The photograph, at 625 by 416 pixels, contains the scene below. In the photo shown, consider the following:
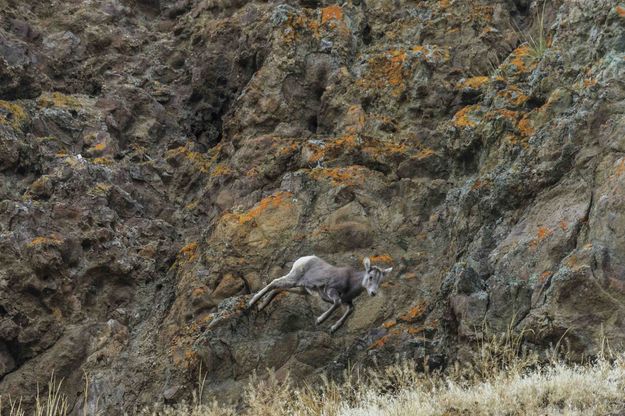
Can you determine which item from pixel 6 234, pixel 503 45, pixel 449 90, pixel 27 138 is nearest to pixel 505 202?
pixel 449 90

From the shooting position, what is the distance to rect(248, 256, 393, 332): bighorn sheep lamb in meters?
11.4

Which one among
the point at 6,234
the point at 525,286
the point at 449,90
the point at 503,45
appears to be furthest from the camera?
the point at 503,45

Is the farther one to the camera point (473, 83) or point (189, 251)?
point (473, 83)

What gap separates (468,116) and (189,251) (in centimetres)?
464

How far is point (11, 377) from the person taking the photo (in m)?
12.1

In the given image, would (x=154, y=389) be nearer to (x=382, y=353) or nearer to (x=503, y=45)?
(x=382, y=353)

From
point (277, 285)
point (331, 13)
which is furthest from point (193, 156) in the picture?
point (277, 285)

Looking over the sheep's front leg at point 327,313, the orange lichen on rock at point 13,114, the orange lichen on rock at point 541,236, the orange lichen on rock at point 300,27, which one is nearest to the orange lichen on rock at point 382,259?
the sheep's front leg at point 327,313

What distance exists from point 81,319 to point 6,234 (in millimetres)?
1608

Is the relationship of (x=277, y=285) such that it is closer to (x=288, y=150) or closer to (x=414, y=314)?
(x=414, y=314)

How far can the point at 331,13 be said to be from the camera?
15695 mm

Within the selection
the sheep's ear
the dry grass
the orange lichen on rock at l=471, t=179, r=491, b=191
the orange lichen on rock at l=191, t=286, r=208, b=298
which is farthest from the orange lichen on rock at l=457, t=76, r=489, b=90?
the dry grass

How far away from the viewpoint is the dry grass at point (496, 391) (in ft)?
25.2

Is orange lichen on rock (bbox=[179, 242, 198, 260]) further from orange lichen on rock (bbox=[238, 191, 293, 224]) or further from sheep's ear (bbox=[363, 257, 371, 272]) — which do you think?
sheep's ear (bbox=[363, 257, 371, 272])
